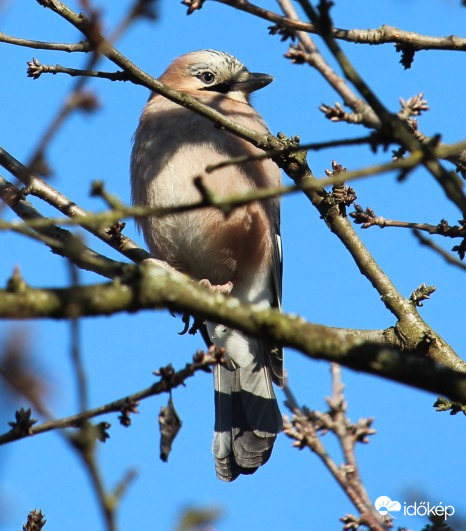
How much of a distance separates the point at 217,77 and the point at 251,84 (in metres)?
0.32

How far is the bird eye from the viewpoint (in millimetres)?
7512

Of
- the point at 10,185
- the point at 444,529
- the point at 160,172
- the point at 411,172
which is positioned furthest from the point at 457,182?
the point at 160,172

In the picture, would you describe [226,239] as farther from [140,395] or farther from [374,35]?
[140,395]

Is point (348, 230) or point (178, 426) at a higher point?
point (348, 230)

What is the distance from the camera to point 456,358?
4.06 meters

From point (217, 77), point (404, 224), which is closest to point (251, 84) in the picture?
point (217, 77)

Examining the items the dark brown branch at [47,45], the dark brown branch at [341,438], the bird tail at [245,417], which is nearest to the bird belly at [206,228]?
the bird tail at [245,417]

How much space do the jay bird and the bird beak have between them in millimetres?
638

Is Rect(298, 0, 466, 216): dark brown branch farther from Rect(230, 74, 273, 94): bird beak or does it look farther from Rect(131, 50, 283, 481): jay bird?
Rect(230, 74, 273, 94): bird beak

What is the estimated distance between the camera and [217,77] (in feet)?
24.7

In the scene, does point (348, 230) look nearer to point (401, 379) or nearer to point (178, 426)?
point (178, 426)

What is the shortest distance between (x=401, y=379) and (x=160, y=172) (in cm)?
419

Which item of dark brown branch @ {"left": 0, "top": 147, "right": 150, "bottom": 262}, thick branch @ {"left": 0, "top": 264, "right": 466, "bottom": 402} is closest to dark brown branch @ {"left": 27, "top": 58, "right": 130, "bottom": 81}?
dark brown branch @ {"left": 0, "top": 147, "right": 150, "bottom": 262}

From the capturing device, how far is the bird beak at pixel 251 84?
7512mm
